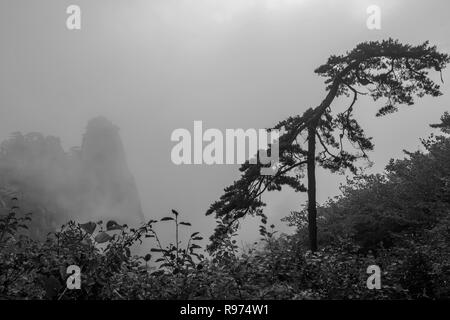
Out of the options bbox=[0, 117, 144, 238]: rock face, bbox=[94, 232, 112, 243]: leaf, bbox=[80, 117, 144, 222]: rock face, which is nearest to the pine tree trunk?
bbox=[94, 232, 112, 243]: leaf

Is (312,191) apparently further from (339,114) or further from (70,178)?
(70,178)

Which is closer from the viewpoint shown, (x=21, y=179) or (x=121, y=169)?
(x=21, y=179)

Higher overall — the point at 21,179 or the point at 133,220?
the point at 21,179

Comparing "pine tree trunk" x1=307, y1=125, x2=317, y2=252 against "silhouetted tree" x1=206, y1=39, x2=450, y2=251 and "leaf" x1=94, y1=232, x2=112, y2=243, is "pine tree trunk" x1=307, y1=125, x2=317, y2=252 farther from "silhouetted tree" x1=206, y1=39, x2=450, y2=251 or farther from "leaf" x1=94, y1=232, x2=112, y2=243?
"leaf" x1=94, y1=232, x2=112, y2=243

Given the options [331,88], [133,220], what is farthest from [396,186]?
[133,220]

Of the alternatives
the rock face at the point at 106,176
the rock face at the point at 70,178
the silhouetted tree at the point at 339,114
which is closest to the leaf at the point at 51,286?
the silhouetted tree at the point at 339,114

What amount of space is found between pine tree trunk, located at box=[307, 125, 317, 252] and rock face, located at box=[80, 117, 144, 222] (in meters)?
90.6

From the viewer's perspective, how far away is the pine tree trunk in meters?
11.8

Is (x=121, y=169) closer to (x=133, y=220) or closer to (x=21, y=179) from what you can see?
(x=133, y=220)

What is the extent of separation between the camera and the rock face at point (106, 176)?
9951 centimetres

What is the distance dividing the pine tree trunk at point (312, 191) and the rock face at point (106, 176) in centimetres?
9056
